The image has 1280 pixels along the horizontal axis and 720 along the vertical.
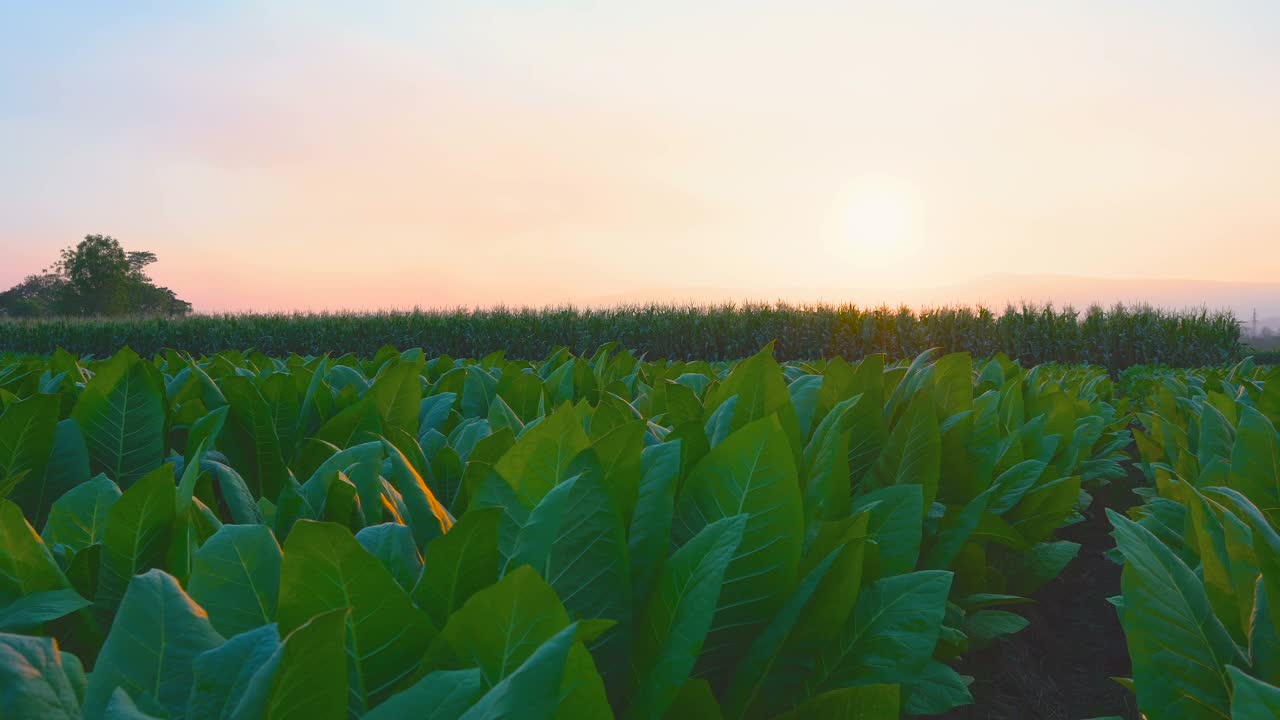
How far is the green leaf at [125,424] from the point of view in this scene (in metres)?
1.74

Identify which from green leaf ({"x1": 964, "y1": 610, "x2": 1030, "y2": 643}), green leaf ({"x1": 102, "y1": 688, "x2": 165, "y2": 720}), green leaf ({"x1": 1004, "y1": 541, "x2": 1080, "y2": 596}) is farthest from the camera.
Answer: green leaf ({"x1": 1004, "y1": 541, "x2": 1080, "y2": 596})

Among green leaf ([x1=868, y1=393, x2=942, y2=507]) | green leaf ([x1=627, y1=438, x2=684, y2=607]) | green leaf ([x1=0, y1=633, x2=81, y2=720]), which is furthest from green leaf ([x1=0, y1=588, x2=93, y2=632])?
green leaf ([x1=868, y1=393, x2=942, y2=507])

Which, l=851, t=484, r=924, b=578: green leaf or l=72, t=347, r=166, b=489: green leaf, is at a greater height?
l=72, t=347, r=166, b=489: green leaf

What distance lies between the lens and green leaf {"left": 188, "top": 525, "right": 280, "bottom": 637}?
0.82 meters

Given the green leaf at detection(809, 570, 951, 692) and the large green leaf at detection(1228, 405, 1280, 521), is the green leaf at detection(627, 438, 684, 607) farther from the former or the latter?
the large green leaf at detection(1228, 405, 1280, 521)

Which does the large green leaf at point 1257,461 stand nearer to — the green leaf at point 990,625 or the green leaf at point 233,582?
the green leaf at point 990,625

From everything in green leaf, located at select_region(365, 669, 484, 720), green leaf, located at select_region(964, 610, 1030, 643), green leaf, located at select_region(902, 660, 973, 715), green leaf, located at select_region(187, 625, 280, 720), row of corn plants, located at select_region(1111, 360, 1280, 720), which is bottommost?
green leaf, located at select_region(964, 610, 1030, 643)

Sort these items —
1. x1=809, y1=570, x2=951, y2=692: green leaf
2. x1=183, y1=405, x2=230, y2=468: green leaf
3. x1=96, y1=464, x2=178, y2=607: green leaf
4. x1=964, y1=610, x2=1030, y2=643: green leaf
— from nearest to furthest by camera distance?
1. x1=96, y1=464, x2=178, y2=607: green leaf
2. x1=809, y1=570, x2=951, y2=692: green leaf
3. x1=183, y1=405, x2=230, y2=468: green leaf
4. x1=964, y1=610, x2=1030, y2=643: green leaf

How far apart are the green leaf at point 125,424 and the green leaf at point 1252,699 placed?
2.00 meters

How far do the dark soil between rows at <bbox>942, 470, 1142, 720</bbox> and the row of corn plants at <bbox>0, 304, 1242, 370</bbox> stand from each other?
17.7m

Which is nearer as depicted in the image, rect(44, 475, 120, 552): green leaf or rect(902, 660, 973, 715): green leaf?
rect(44, 475, 120, 552): green leaf

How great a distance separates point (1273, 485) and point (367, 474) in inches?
75.3

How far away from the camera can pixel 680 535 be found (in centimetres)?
123

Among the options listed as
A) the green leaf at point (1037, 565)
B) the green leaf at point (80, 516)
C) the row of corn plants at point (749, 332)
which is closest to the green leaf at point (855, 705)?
the green leaf at point (80, 516)
